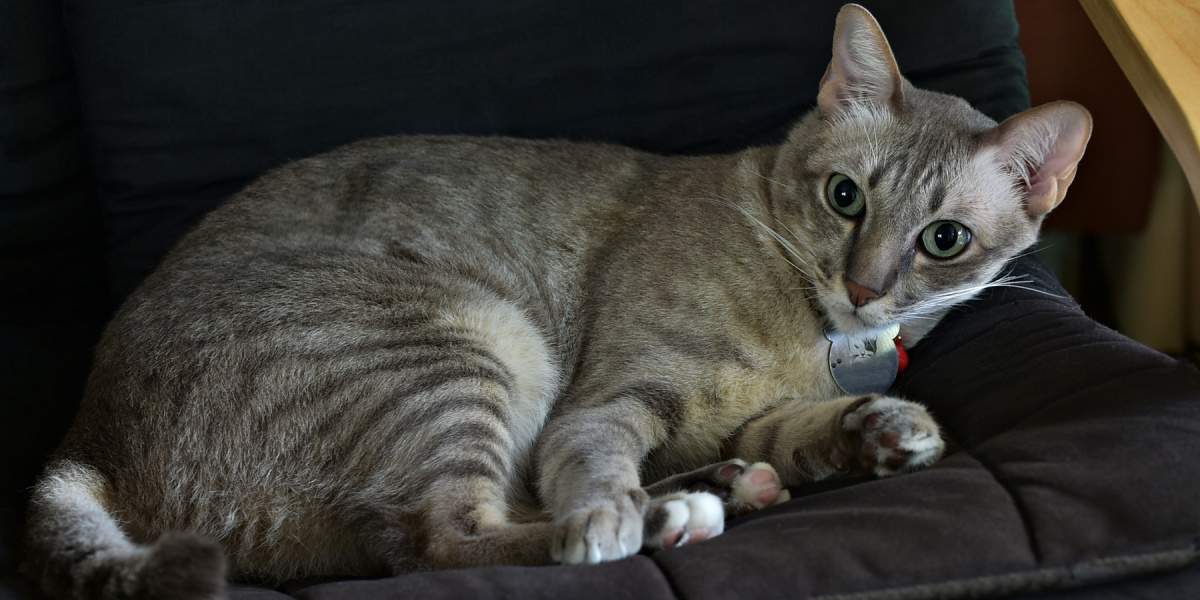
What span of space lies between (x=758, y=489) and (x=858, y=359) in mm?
472

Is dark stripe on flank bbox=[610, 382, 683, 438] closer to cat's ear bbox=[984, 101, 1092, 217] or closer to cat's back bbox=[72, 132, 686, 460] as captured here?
cat's back bbox=[72, 132, 686, 460]

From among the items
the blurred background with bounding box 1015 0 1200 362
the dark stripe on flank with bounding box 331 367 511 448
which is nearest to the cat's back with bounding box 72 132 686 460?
the dark stripe on flank with bounding box 331 367 511 448

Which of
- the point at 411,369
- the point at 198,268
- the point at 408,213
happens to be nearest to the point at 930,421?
the point at 411,369

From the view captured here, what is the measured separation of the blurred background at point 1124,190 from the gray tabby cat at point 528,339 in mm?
1313

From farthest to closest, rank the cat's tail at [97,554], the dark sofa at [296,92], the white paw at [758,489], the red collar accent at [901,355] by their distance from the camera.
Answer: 1. the dark sofa at [296,92]
2. the red collar accent at [901,355]
3. the white paw at [758,489]
4. the cat's tail at [97,554]

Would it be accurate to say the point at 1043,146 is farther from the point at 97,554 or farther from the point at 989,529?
the point at 97,554

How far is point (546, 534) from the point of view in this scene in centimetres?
186

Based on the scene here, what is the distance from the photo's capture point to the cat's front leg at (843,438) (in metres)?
1.99

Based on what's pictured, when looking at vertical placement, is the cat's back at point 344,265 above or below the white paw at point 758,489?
above

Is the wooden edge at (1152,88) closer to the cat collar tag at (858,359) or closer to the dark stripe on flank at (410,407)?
the cat collar tag at (858,359)

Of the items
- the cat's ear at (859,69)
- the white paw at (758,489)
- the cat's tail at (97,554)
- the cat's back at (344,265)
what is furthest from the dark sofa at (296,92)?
the cat's tail at (97,554)

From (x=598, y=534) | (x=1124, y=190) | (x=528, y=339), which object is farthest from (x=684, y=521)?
(x=1124, y=190)

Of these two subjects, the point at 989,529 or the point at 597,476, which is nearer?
the point at 989,529

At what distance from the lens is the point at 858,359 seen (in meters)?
2.35
